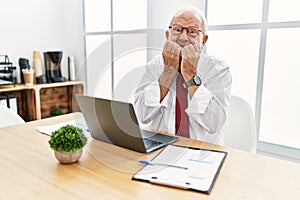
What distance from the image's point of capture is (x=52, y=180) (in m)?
0.82

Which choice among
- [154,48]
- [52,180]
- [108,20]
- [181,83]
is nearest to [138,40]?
[154,48]

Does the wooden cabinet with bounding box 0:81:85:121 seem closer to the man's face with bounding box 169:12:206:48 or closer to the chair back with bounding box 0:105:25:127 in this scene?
the chair back with bounding box 0:105:25:127

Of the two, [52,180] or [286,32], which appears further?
[286,32]

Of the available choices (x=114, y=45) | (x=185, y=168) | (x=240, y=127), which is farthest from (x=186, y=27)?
(x=114, y=45)

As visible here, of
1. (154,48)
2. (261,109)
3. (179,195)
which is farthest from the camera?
(154,48)

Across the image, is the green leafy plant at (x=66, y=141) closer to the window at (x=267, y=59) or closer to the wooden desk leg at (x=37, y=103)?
the window at (x=267, y=59)

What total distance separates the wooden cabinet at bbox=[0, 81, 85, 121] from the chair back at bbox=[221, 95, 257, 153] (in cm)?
165

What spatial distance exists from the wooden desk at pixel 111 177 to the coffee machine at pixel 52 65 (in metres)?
→ 2.13

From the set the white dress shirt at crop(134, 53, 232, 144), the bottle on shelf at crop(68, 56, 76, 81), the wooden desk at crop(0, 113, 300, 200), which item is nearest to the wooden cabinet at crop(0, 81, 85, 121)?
the bottle on shelf at crop(68, 56, 76, 81)

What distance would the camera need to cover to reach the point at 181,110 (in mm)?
1386

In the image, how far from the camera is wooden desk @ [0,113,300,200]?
29.3 inches

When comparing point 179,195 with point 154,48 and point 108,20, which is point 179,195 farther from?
point 108,20

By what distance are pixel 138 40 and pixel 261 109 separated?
3.91 ft

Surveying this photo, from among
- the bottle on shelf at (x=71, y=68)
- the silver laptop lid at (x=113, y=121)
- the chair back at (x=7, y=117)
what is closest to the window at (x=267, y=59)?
the silver laptop lid at (x=113, y=121)
